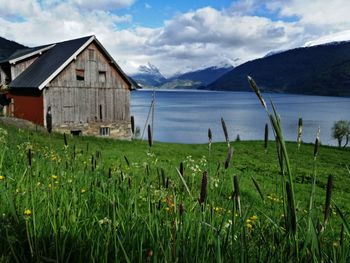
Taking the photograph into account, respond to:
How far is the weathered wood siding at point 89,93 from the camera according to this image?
118ft

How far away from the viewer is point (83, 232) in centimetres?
258

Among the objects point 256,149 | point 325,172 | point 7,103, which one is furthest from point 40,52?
point 325,172

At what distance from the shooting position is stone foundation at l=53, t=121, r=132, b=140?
37150mm

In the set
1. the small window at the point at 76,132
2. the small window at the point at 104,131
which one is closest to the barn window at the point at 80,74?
the small window at the point at 76,132

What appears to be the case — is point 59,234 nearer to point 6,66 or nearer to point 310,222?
point 310,222

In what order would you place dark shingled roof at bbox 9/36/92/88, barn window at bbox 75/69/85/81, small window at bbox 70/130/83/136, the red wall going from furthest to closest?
small window at bbox 70/130/83/136
barn window at bbox 75/69/85/81
the red wall
dark shingled roof at bbox 9/36/92/88

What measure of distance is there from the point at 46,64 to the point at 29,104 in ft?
14.8

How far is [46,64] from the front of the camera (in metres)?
37.7

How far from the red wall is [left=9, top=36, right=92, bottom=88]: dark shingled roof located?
0.96m

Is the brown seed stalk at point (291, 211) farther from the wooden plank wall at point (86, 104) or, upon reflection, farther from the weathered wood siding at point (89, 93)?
the weathered wood siding at point (89, 93)

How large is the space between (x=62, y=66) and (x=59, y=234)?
34.6 m

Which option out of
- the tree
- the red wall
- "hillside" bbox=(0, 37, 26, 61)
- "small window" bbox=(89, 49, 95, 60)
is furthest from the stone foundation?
"hillside" bbox=(0, 37, 26, 61)

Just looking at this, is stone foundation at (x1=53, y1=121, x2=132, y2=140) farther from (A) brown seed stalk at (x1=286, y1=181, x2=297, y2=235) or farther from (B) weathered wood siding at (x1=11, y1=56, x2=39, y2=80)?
(A) brown seed stalk at (x1=286, y1=181, x2=297, y2=235)

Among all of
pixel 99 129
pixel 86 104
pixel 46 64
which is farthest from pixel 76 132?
pixel 46 64
